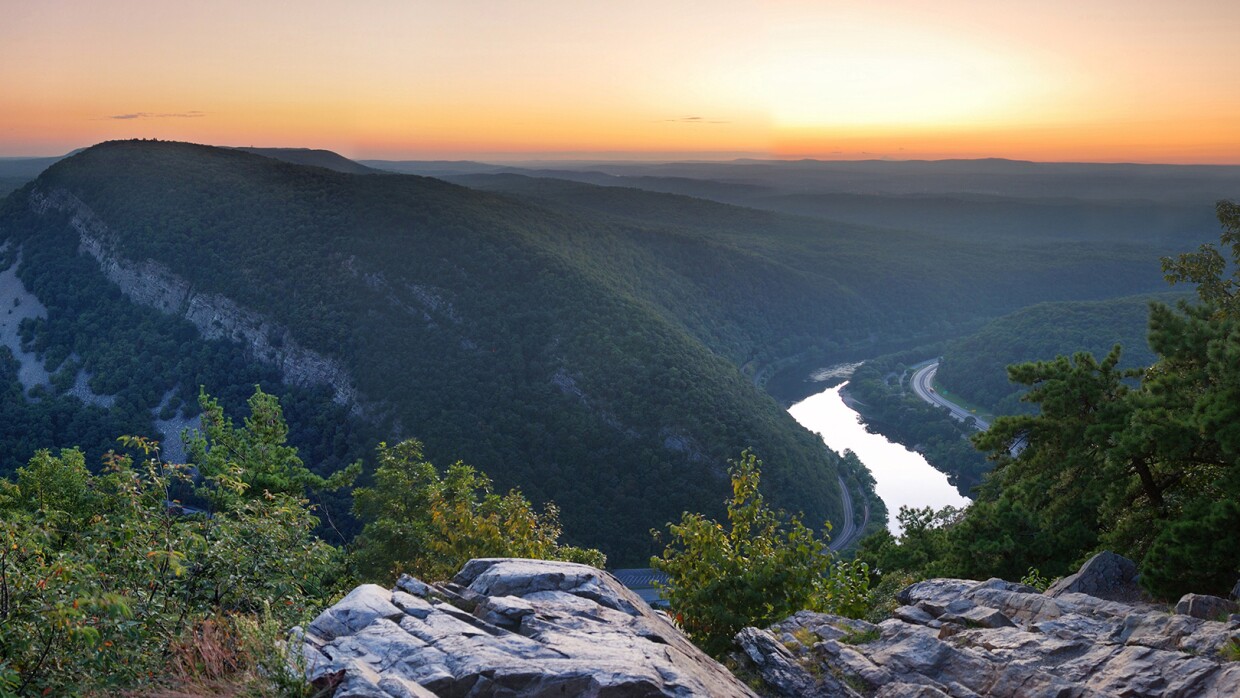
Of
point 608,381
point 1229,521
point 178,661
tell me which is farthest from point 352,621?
point 608,381

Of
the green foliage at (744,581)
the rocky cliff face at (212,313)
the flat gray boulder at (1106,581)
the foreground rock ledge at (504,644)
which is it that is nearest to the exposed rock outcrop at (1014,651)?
the flat gray boulder at (1106,581)

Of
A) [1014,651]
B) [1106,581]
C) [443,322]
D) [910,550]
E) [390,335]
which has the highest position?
[1014,651]

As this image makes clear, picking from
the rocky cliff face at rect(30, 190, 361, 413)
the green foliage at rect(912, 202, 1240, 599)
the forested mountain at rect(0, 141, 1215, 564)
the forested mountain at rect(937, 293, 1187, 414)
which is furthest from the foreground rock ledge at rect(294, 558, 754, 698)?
the forested mountain at rect(937, 293, 1187, 414)

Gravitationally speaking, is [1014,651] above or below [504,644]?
below

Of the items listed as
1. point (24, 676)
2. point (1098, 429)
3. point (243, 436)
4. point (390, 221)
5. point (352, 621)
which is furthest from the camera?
point (390, 221)

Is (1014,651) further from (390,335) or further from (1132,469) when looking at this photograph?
(390,335)

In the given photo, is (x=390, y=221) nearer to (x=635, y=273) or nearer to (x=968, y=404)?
(x=635, y=273)

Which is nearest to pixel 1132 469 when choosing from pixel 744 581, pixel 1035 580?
pixel 1035 580
